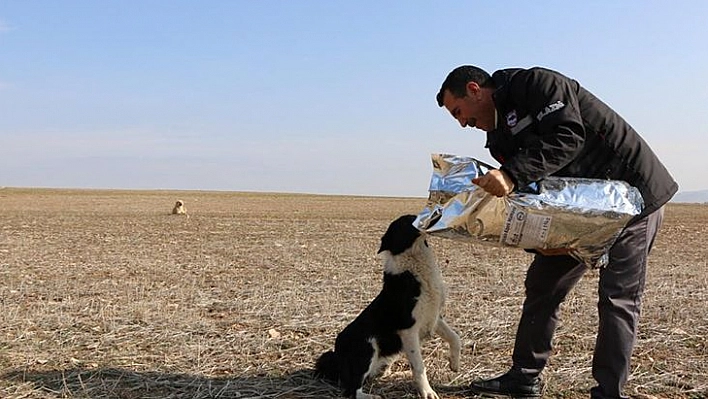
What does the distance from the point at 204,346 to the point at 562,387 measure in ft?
10.7

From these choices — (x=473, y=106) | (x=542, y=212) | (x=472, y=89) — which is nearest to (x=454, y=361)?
(x=542, y=212)

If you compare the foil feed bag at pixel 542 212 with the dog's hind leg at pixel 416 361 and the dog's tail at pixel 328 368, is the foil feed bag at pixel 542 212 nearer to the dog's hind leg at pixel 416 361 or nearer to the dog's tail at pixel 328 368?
the dog's hind leg at pixel 416 361

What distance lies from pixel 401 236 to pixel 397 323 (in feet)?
2.27

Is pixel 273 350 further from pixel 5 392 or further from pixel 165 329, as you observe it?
pixel 5 392

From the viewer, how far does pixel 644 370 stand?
5.61 m

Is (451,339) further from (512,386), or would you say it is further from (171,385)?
(171,385)

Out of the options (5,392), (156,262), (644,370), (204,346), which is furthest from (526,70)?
(156,262)

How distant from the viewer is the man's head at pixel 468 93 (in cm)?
435

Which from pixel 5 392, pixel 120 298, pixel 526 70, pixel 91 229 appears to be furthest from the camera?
pixel 91 229

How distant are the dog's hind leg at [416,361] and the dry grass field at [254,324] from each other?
22cm

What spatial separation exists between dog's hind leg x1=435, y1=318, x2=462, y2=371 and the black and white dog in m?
0.01

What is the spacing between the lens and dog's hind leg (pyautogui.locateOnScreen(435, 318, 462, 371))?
5371 mm

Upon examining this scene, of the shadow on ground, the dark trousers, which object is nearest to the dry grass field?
the shadow on ground

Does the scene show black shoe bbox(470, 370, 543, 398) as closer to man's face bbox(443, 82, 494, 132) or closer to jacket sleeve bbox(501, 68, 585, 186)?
jacket sleeve bbox(501, 68, 585, 186)
